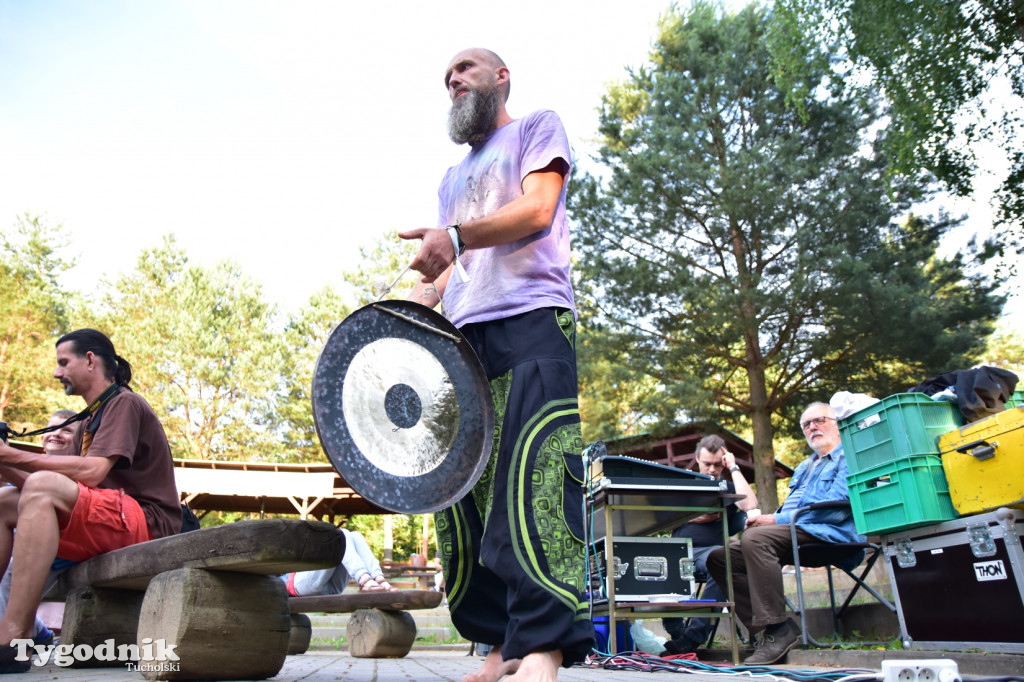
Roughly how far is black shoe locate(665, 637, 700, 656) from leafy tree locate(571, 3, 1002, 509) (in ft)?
29.6

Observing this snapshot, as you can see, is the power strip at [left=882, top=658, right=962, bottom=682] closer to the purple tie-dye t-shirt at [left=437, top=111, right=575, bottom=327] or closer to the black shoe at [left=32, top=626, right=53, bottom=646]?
the purple tie-dye t-shirt at [left=437, top=111, right=575, bottom=327]

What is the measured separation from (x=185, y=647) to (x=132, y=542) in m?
1.03

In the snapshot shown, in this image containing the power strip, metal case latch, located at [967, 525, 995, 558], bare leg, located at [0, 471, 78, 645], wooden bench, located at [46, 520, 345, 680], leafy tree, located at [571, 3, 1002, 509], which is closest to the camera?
the power strip

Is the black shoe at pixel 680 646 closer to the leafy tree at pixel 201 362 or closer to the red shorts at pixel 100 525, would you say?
the red shorts at pixel 100 525

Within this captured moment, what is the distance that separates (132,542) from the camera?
10.3 ft

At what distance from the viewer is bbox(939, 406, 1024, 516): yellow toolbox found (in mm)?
3357

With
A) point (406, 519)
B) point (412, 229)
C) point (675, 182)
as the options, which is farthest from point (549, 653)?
point (406, 519)

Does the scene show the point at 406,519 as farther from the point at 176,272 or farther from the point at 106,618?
the point at 106,618

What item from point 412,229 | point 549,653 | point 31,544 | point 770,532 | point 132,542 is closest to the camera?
point 549,653

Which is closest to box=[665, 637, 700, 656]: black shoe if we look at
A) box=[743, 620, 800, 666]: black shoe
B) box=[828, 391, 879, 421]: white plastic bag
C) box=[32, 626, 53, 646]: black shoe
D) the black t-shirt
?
the black t-shirt

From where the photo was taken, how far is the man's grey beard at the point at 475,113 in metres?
2.55

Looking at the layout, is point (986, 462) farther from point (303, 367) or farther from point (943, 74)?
point (303, 367)

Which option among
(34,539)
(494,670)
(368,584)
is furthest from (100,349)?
(368,584)

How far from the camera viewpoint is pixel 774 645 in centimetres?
457
